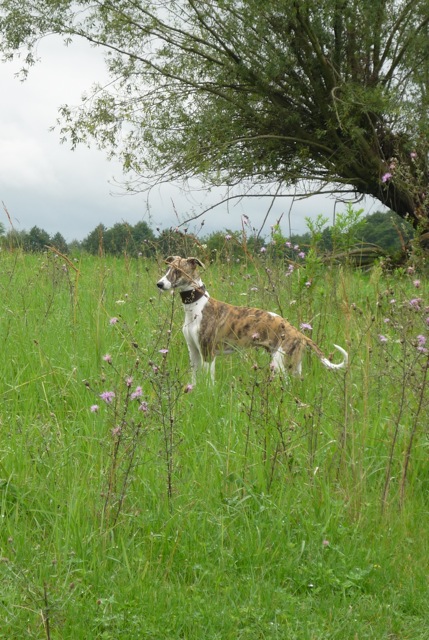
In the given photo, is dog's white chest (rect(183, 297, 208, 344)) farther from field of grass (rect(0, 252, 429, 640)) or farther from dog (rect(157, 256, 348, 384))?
field of grass (rect(0, 252, 429, 640))

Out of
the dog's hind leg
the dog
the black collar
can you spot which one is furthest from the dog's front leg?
the black collar

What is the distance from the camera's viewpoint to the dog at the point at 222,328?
6.45 m

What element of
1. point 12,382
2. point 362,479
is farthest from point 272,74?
point 362,479

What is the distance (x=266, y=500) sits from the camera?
401cm

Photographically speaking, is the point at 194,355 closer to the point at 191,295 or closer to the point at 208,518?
the point at 191,295

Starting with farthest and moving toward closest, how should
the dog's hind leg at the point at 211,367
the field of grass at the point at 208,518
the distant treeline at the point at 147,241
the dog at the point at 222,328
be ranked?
the distant treeline at the point at 147,241 → the dog at the point at 222,328 → the dog's hind leg at the point at 211,367 → the field of grass at the point at 208,518

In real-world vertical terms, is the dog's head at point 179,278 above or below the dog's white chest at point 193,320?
above

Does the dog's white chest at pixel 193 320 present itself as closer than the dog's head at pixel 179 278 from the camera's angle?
No

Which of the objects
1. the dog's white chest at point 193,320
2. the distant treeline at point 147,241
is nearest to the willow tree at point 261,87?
the distant treeline at point 147,241

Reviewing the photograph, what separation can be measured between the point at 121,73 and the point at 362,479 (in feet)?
45.7

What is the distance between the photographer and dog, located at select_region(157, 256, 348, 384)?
645cm

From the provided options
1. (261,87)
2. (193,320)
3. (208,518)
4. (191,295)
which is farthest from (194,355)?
(261,87)

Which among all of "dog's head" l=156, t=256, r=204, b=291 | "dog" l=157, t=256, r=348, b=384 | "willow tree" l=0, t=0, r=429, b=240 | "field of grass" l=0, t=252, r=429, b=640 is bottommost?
"field of grass" l=0, t=252, r=429, b=640

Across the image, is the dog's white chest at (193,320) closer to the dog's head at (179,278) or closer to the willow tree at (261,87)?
the dog's head at (179,278)
